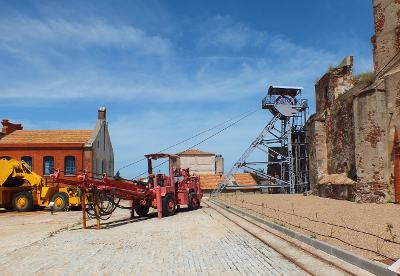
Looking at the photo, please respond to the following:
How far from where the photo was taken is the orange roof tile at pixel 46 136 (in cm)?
3484

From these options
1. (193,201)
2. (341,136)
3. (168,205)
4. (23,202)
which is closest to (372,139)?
(341,136)

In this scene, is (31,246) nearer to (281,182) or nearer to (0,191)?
(0,191)

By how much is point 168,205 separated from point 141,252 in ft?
29.2

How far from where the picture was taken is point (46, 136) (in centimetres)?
3588

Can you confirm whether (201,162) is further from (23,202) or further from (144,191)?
(144,191)

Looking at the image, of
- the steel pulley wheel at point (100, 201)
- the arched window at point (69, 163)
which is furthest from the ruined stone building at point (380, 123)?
the arched window at point (69, 163)

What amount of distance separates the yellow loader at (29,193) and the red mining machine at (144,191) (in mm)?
5115

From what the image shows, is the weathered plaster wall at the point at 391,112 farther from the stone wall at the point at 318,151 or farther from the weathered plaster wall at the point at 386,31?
the stone wall at the point at 318,151

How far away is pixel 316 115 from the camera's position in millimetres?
32062

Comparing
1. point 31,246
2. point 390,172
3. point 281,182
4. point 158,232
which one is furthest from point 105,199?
point 281,182

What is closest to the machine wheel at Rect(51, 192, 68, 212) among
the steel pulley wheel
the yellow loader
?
the yellow loader

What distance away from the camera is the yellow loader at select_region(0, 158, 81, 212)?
22.4 metres

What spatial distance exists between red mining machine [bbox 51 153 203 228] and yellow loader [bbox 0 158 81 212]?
512 centimetres

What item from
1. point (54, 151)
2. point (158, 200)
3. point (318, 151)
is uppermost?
point (54, 151)
